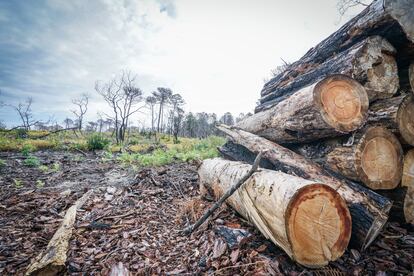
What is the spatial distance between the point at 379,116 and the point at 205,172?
2973 millimetres

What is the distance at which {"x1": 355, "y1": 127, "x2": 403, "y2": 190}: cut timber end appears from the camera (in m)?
2.73

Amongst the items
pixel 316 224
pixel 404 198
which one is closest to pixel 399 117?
pixel 404 198

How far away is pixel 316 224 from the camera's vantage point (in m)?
2.12

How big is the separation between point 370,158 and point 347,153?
1.02ft

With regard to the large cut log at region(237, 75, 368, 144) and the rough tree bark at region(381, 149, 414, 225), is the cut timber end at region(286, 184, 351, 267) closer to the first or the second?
the large cut log at region(237, 75, 368, 144)

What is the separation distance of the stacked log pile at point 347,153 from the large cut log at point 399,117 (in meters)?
0.01

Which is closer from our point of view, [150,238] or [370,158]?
[370,158]

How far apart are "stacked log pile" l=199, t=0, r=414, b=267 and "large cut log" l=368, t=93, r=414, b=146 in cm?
1

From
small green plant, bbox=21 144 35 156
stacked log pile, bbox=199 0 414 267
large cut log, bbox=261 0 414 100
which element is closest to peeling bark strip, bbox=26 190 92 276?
stacked log pile, bbox=199 0 414 267

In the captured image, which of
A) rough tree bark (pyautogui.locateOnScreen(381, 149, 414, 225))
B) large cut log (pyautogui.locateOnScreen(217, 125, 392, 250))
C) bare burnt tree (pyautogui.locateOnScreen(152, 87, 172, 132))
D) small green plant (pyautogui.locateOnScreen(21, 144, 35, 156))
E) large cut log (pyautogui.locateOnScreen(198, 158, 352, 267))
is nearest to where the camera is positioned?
large cut log (pyautogui.locateOnScreen(198, 158, 352, 267))

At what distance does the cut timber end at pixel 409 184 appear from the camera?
2.86 meters

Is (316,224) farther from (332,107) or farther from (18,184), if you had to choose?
(18,184)

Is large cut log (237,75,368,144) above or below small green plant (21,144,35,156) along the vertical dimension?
above

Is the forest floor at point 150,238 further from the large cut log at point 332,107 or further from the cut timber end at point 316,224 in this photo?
the large cut log at point 332,107
